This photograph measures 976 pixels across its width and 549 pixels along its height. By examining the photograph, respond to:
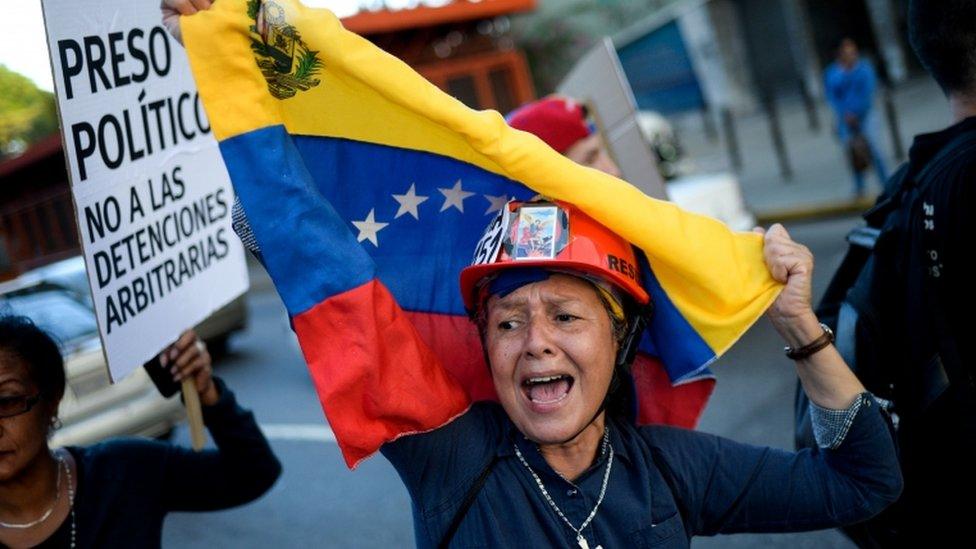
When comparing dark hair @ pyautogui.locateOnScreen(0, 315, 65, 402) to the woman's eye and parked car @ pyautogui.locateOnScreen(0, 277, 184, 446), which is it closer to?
the woman's eye

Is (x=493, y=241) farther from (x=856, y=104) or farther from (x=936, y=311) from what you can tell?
(x=856, y=104)

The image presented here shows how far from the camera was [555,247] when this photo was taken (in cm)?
200

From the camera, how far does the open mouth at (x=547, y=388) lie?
204 centimetres

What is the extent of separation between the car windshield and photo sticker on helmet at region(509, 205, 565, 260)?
5.93 m

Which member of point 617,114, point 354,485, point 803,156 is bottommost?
point 803,156

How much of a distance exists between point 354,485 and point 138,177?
4.16 metres

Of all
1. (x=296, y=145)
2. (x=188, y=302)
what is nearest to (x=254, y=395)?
(x=188, y=302)

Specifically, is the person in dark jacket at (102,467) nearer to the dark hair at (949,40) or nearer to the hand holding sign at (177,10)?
the hand holding sign at (177,10)

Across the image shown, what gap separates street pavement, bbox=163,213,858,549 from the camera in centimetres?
556

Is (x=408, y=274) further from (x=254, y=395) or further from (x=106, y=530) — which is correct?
(x=254, y=395)

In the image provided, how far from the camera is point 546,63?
26.0m

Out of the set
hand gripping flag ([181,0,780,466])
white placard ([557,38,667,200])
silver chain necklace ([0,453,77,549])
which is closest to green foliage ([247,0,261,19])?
hand gripping flag ([181,0,780,466])

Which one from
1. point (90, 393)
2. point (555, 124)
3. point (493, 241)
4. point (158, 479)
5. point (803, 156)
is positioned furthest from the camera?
point (803, 156)

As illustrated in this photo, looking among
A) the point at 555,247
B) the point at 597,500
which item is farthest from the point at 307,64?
the point at 597,500
